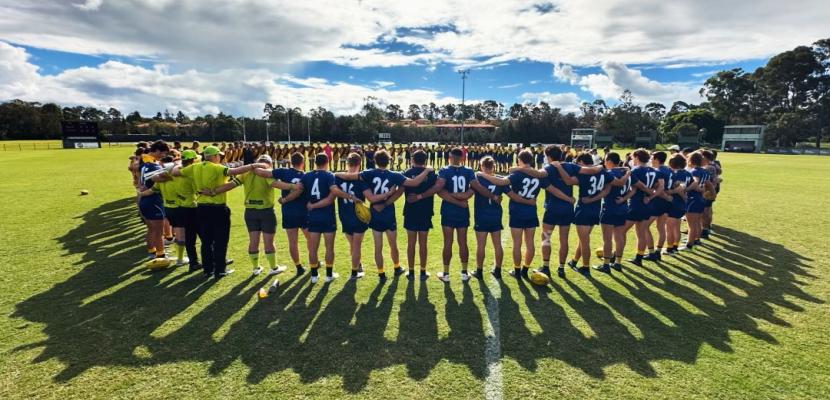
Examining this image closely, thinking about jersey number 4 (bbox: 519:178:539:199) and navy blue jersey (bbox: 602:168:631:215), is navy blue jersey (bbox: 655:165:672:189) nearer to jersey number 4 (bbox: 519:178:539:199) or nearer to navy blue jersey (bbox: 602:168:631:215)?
navy blue jersey (bbox: 602:168:631:215)

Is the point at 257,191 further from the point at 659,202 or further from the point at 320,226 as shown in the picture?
the point at 659,202

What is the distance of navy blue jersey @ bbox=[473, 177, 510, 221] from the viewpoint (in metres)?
5.90

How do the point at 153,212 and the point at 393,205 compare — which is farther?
the point at 153,212

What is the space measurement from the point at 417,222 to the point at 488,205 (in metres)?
1.14

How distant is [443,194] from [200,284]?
4.07 metres

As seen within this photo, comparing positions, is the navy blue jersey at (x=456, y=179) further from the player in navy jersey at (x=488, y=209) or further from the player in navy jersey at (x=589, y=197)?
the player in navy jersey at (x=589, y=197)

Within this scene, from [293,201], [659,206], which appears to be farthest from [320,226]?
[659,206]

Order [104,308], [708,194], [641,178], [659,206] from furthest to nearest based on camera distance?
[708,194] → [659,206] → [641,178] → [104,308]

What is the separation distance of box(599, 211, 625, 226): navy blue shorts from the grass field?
3.00ft

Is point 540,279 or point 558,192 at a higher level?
point 558,192

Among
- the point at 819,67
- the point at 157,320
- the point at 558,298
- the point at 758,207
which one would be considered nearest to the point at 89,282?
the point at 157,320

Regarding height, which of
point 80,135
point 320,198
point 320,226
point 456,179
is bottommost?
point 320,226

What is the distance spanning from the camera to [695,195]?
26.5 feet

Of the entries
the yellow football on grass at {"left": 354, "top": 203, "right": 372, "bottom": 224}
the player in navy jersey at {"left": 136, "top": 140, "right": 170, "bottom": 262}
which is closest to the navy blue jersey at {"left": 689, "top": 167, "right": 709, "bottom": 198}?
the yellow football on grass at {"left": 354, "top": 203, "right": 372, "bottom": 224}
